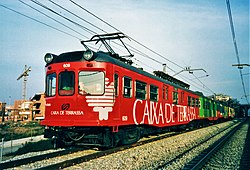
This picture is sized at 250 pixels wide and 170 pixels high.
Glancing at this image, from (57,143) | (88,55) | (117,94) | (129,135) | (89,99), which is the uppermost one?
(88,55)

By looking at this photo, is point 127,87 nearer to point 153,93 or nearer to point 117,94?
point 117,94

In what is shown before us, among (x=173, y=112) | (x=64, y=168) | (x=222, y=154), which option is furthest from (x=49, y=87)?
(x=173, y=112)

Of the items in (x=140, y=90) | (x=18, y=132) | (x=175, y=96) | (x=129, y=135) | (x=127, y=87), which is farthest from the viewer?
(x=18, y=132)

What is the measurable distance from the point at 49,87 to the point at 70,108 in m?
1.34

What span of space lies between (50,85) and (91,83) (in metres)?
1.64

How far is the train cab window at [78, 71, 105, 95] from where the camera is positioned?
28.7 feet

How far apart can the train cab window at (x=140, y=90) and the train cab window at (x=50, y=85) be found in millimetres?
3123

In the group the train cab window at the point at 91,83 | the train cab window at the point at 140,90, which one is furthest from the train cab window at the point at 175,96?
the train cab window at the point at 91,83

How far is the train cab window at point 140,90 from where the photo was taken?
10.7 metres

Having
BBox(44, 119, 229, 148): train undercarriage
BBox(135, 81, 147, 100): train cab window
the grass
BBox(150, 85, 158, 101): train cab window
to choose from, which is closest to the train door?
BBox(44, 119, 229, 148): train undercarriage

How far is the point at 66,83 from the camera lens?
912cm

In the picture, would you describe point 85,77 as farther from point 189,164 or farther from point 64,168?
point 189,164

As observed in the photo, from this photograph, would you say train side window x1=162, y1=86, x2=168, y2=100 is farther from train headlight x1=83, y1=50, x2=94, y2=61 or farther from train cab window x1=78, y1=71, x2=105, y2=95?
train headlight x1=83, y1=50, x2=94, y2=61

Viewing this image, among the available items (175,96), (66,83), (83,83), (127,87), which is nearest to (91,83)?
(83,83)
